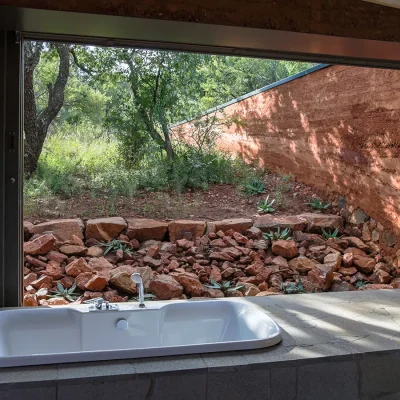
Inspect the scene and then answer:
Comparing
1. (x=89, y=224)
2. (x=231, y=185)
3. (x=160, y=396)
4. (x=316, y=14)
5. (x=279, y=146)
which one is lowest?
(x=160, y=396)

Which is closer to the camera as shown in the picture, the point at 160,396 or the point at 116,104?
the point at 160,396

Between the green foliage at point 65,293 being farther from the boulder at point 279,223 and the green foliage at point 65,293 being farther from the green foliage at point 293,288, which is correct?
the boulder at point 279,223

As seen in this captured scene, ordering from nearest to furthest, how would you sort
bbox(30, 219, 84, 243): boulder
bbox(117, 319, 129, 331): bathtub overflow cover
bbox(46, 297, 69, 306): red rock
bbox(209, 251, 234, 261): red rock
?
bbox(117, 319, 129, 331): bathtub overflow cover < bbox(46, 297, 69, 306): red rock < bbox(30, 219, 84, 243): boulder < bbox(209, 251, 234, 261): red rock

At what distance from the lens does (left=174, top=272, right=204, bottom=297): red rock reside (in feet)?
11.6

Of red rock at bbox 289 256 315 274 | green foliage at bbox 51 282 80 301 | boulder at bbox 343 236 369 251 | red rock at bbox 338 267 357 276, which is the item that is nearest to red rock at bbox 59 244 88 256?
green foliage at bbox 51 282 80 301

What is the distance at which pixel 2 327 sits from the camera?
203 cm

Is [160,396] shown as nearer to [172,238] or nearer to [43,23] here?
[43,23]

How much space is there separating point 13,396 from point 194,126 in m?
4.12

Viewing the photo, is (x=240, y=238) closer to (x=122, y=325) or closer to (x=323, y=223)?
(x=323, y=223)

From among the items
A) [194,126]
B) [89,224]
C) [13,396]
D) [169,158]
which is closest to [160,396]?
[13,396]

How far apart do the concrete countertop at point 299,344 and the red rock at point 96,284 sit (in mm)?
1303

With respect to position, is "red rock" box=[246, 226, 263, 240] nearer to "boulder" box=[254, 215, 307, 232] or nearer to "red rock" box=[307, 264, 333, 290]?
"boulder" box=[254, 215, 307, 232]

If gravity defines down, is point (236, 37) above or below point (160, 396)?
above

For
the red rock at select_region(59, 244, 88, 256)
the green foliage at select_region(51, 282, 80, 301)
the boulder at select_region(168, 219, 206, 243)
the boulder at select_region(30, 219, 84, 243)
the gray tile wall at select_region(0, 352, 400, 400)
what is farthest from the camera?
the boulder at select_region(168, 219, 206, 243)
